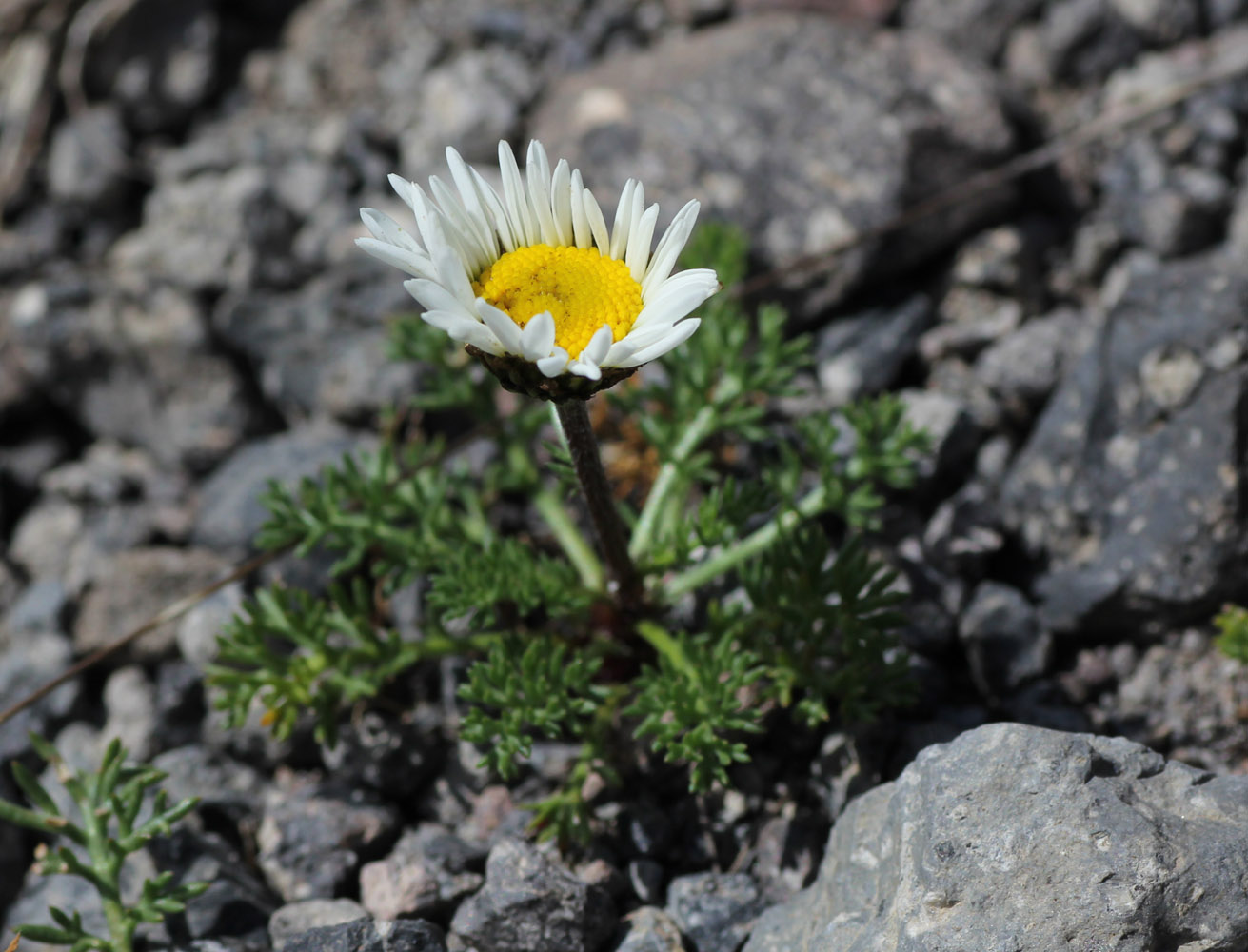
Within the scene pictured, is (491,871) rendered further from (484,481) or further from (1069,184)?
(1069,184)

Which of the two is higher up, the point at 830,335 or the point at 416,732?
the point at 830,335

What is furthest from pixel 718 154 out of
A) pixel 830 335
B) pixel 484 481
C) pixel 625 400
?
pixel 484 481

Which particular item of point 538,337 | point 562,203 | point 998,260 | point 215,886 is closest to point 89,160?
point 562,203

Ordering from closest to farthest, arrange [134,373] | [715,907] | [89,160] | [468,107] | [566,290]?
[566,290]
[715,907]
[134,373]
[468,107]
[89,160]

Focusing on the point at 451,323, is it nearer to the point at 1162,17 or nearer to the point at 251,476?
the point at 251,476

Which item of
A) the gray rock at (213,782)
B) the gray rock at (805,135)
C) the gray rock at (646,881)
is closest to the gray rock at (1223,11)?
the gray rock at (805,135)

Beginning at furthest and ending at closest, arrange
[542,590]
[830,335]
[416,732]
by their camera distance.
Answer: [830,335] < [416,732] < [542,590]
